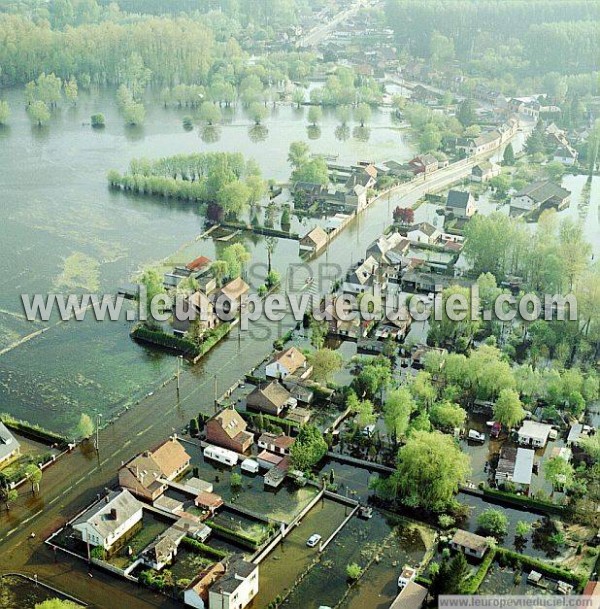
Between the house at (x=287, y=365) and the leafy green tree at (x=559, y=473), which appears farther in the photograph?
the house at (x=287, y=365)

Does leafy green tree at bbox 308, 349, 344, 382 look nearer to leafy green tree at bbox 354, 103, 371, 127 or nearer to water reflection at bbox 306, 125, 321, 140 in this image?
water reflection at bbox 306, 125, 321, 140

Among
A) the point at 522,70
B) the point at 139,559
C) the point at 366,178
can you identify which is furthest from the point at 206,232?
the point at 522,70

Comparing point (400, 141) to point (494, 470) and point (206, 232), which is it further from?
point (494, 470)

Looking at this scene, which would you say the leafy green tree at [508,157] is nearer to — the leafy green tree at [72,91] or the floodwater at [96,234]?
the floodwater at [96,234]

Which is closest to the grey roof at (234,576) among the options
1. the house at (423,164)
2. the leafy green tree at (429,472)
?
the leafy green tree at (429,472)

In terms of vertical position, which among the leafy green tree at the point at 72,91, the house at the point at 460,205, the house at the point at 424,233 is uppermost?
the leafy green tree at the point at 72,91

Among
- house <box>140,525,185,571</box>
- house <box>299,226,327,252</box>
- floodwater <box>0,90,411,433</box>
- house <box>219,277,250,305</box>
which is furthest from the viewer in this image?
house <box>299,226,327,252</box>

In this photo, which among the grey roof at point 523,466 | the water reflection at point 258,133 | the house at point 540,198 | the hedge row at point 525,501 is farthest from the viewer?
the water reflection at point 258,133

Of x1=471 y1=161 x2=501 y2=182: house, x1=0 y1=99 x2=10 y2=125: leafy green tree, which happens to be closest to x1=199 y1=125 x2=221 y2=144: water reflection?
x1=0 y1=99 x2=10 y2=125: leafy green tree
